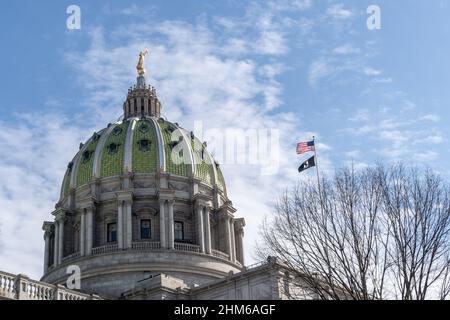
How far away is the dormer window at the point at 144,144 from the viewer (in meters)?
82.8

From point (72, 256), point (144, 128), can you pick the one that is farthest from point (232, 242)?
point (72, 256)

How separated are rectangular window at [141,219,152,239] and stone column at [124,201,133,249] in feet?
7.24

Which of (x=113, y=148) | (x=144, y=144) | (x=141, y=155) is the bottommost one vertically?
(x=141, y=155)

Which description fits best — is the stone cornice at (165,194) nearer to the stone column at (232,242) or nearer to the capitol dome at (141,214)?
the capitol dome at (141,214)

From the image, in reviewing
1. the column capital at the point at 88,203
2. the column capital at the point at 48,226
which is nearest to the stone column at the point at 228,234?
the column capital at the point at 88,203

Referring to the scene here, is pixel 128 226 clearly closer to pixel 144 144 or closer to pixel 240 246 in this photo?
pixel 144 144

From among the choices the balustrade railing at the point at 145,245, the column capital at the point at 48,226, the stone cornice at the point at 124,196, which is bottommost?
the balustrade railing at the point at 145,245

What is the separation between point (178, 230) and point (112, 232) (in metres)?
7.18

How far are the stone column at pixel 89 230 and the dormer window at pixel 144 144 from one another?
404 inches

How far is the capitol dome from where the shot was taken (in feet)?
233

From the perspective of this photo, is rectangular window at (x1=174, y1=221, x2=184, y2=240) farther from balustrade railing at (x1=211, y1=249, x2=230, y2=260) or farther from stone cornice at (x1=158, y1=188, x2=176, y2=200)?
balustrade railing at (x1=211, y1=249, x2=230, y2=260)

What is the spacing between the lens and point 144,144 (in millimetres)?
83312
